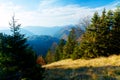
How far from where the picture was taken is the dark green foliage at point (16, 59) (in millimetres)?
13492

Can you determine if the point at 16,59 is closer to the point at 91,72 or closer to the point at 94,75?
the point at 94,75

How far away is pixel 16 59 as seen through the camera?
13.7 m

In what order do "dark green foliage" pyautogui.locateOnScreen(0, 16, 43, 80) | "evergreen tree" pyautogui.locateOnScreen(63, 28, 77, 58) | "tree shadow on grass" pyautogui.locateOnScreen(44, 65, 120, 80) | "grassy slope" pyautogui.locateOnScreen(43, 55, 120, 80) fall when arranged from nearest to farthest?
"dark green foliage" pyautogui.locateOnScreen(0, 16, 43, 80)
"tree shadow on grass" pyautogui.locateOnScreen(44, 65, 120, 80)
"grassy slope" pyautogui.locateOnScreen(43, 55, 120, 80)
"evergreen tree" pyautogui.locateOnScreen(63, 28, 77, 58)

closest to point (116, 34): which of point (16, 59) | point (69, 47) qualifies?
point (16, 59)

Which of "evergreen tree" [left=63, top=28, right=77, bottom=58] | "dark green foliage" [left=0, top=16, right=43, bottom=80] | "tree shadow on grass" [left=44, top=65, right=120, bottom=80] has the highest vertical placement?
"dark green foliage" [left=0, top=16, right=43, bottom=80]

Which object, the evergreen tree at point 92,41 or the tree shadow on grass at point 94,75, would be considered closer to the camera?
the tree shadow on grass at point 94,75

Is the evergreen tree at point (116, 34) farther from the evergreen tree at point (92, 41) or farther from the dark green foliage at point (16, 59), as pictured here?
the dark green foliage at point (16, 59)

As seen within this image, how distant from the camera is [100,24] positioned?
35.4m

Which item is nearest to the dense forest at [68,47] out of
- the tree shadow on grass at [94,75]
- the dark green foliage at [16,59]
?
the dark green foliage at [16,59]

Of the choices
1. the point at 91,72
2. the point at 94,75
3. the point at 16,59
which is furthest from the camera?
the point at 91,72

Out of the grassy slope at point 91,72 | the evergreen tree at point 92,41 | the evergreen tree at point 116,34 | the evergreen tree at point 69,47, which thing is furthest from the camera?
the evergreen tree at point 69,47

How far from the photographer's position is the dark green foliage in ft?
44.3

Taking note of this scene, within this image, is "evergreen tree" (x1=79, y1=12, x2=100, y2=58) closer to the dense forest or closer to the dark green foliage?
the dense forest

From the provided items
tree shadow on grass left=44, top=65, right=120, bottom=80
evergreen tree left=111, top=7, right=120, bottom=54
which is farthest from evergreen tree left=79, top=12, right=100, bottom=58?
tree shadow on grass left=44, top=65, right=120, bottom=80
